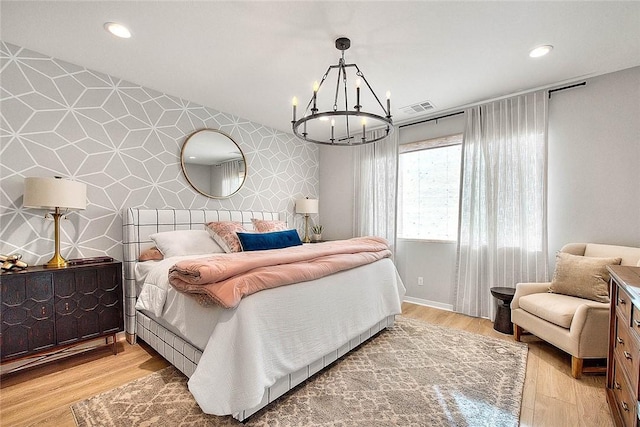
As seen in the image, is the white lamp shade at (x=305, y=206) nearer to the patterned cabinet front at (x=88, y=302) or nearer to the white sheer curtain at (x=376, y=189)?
the white sheer curtain at (x=376, y=189)

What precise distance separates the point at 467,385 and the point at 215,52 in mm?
3264

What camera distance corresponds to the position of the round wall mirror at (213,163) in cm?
345

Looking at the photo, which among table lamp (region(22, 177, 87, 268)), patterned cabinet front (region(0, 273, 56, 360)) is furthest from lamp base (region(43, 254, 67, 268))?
patterned cabinet front (region(0, 273, 56, 360))

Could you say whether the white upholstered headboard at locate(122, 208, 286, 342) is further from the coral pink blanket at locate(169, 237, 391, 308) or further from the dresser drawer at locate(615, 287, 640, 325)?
the dresser drawer at locate(615, 287, 640, 325)

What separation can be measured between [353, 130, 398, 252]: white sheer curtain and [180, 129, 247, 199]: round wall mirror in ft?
6.05

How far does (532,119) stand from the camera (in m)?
3.08

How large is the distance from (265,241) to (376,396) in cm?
172

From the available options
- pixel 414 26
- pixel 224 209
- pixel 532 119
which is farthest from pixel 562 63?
pixel 224 209

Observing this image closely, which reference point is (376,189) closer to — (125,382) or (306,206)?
(306,206)

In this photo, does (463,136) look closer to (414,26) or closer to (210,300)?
(414,26)

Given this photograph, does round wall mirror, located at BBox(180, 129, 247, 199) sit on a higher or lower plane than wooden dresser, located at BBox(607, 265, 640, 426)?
higher

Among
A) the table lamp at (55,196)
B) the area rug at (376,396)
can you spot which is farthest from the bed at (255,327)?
the table lamp at (55,196)

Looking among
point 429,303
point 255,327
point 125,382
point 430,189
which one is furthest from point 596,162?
point 125,382

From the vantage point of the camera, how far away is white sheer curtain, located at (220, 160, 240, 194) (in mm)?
3799
